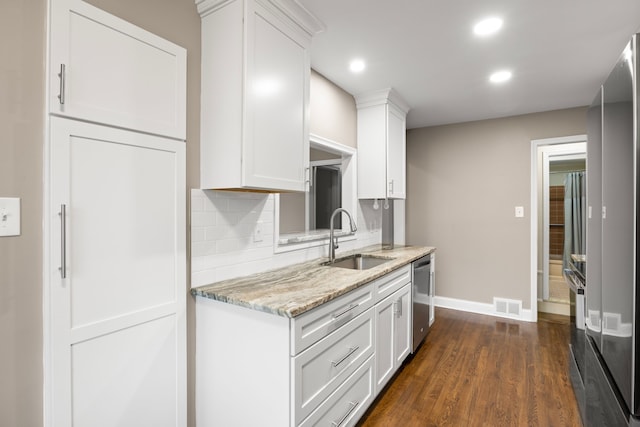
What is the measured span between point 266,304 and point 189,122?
0.98 m

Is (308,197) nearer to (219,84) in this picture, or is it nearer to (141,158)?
(219,84)

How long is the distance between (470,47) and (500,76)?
0.69m

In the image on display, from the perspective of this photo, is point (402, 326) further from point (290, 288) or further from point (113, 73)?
point (113, 73)

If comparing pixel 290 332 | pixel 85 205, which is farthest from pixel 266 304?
pixel 85 205

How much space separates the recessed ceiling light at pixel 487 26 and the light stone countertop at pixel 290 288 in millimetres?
1619

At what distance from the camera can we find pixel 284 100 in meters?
1.78

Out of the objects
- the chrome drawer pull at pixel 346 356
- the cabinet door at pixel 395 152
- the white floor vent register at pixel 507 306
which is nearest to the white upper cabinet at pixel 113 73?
the chrome drawer pull at pixel 346 356

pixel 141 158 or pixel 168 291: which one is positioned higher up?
pixel 141 158

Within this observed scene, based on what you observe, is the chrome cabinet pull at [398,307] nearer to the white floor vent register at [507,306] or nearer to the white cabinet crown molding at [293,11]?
the white cabinet crown molding at [293,11]

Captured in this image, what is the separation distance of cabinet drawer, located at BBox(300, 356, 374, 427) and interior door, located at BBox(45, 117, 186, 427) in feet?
2.21

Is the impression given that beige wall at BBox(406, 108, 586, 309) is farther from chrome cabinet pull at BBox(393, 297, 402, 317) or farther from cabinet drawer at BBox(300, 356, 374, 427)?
cabinet drawer at BBox(300, 356, 374, 427)

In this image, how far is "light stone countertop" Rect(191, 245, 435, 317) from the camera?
139 centimetres

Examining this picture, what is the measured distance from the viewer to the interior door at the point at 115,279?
3.83 ft

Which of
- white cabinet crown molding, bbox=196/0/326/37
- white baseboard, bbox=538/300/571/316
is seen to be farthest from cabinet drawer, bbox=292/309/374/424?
white baseboard, bbox=538/300/571/316
